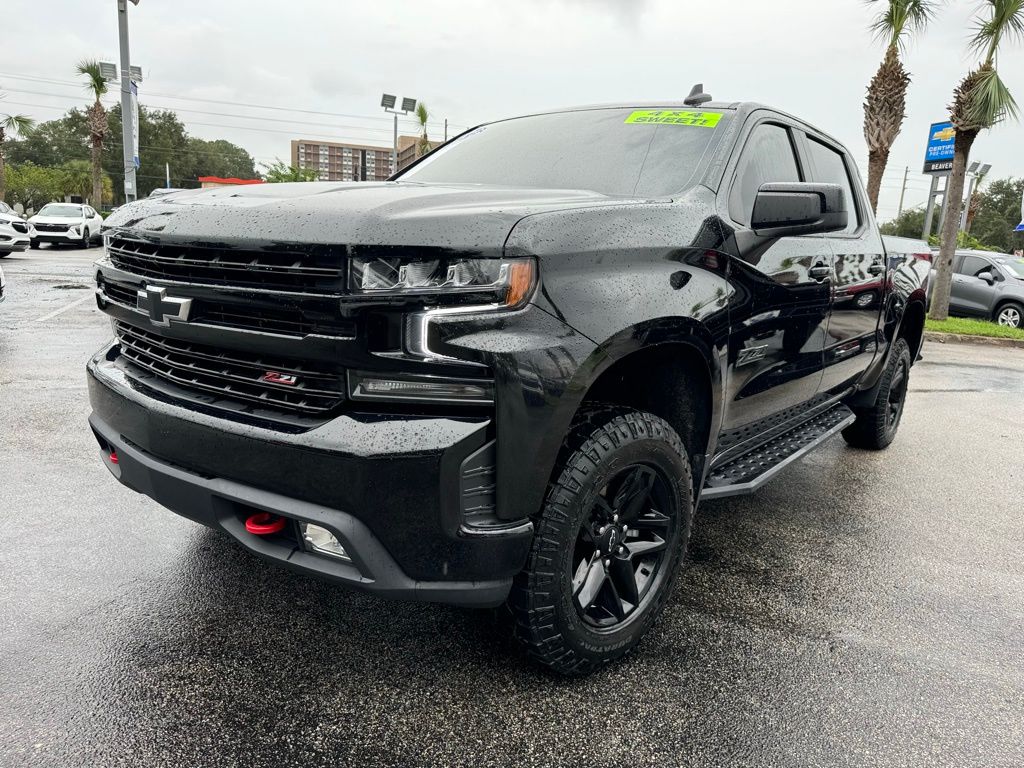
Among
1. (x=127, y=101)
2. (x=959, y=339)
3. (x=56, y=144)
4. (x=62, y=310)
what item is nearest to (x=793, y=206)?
(x=62, y=310)

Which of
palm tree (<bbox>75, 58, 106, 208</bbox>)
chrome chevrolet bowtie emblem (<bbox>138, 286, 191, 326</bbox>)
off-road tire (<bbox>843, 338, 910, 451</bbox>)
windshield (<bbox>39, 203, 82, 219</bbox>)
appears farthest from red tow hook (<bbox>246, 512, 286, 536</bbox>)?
palm tree (<bbox>75, 58, 106, 208</bbox>)

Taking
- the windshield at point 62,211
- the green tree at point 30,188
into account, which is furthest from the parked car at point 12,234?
the green tree at point 30,188

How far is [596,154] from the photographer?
3.07 meters

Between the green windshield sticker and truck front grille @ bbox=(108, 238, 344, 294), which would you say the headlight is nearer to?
truck front grille @ bbox=(108, 238, 344, 294)

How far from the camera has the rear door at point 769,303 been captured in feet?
8.96

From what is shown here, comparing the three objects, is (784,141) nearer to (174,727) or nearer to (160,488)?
(160,488)

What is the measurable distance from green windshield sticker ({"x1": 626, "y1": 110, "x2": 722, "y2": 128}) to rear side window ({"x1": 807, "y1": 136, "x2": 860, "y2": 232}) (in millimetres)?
905

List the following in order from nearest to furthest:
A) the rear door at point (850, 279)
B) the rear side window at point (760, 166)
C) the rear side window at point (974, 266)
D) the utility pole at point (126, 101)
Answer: the rear side window at point (760, 166) < the rear door at point (850, 279) < the rear side window at point (974, 266) < the utility pole at point (126, 101)

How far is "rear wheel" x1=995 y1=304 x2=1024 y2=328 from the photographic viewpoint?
1420cm

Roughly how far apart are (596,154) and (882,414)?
3.09 meters

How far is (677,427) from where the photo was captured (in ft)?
8.69

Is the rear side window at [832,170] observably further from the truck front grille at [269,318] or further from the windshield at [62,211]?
the windshield at [62,211]

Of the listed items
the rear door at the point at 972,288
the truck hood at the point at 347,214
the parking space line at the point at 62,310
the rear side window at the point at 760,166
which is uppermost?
the rear side window at the point at 760,166

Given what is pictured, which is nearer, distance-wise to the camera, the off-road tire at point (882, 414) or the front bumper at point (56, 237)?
the off-road tire at point (882, 414)
